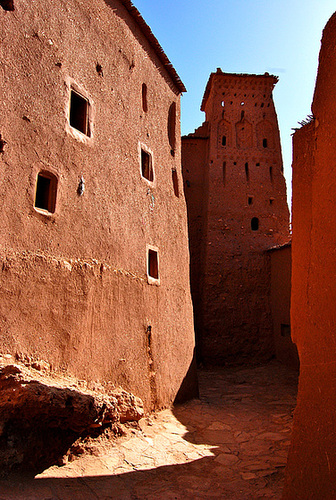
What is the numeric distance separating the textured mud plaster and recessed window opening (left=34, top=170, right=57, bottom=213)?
3.76m

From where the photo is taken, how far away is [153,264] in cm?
934

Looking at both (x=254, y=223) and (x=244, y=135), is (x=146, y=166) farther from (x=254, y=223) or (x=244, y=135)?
(x=244, y=135)

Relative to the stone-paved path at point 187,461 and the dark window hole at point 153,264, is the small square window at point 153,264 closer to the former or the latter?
the dark window hole at point 153,264

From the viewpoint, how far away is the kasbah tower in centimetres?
1448

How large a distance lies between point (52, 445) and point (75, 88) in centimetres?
600

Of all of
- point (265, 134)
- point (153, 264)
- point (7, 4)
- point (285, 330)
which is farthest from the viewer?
point (265, 134)

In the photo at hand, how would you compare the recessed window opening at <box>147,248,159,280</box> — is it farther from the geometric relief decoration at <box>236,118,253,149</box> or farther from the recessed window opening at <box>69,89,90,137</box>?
the geometric relief decoration at <box>236,118,253,149</box>

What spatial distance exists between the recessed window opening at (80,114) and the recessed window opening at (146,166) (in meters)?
2.40

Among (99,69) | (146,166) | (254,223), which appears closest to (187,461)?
(146,166)

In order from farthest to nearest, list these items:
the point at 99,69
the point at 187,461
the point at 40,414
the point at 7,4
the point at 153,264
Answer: the point at 153,264, the point at 99,69, the point at 187,461, the point at 7,4, the point at 40,414

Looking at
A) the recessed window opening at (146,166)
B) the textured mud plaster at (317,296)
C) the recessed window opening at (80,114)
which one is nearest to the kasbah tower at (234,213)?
the recessed window opening at (146,166)

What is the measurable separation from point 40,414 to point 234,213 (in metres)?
12.2

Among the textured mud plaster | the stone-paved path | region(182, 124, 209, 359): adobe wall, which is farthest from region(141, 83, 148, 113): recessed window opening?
the stone-paved path

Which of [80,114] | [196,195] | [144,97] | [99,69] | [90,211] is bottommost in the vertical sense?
[90,211]
